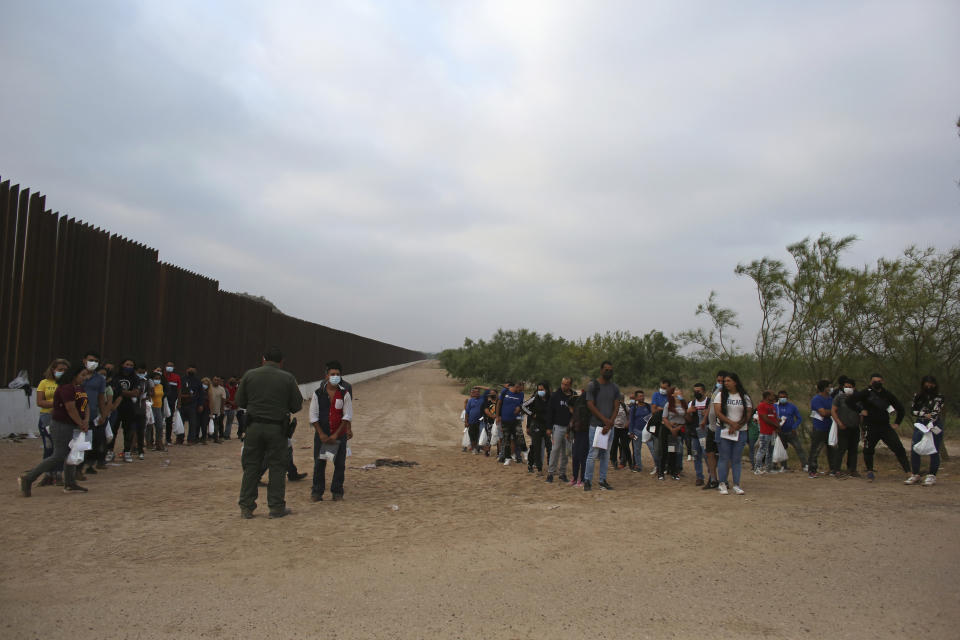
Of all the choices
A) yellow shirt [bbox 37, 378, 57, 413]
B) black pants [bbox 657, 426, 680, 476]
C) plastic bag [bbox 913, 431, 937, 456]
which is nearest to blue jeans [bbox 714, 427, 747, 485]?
black pants [bbox 657, 426, 680, 476]

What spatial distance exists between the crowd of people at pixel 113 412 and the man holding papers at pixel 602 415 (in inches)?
202

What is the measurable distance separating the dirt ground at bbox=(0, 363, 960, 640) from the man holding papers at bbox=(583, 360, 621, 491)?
43cm

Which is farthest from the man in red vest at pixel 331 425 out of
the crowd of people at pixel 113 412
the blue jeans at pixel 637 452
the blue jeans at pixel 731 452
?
the blue jeans at pixel 637 452

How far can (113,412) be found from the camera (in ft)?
34.4

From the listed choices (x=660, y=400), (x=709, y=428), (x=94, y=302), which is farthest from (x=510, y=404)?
(x=94, y=302)

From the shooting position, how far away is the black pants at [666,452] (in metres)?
10.8

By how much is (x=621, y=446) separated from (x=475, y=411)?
373cm

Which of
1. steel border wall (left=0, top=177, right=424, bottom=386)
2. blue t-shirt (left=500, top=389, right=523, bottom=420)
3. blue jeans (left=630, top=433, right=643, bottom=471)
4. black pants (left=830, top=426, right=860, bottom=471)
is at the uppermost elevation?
steel border wall (left=0, top=177, right=424, bottom=386)

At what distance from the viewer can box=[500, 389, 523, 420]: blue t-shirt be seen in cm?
1237

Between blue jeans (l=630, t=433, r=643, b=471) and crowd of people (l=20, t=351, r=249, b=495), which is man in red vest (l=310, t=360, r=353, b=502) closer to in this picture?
crowd of people (l=20, t=351, r=249, b=495)

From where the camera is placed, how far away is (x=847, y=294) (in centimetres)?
1397

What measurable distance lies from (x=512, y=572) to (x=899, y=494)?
22.5ft

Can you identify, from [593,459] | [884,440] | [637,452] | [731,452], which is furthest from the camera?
[637,452]

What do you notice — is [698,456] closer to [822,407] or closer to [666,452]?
[666,452]
